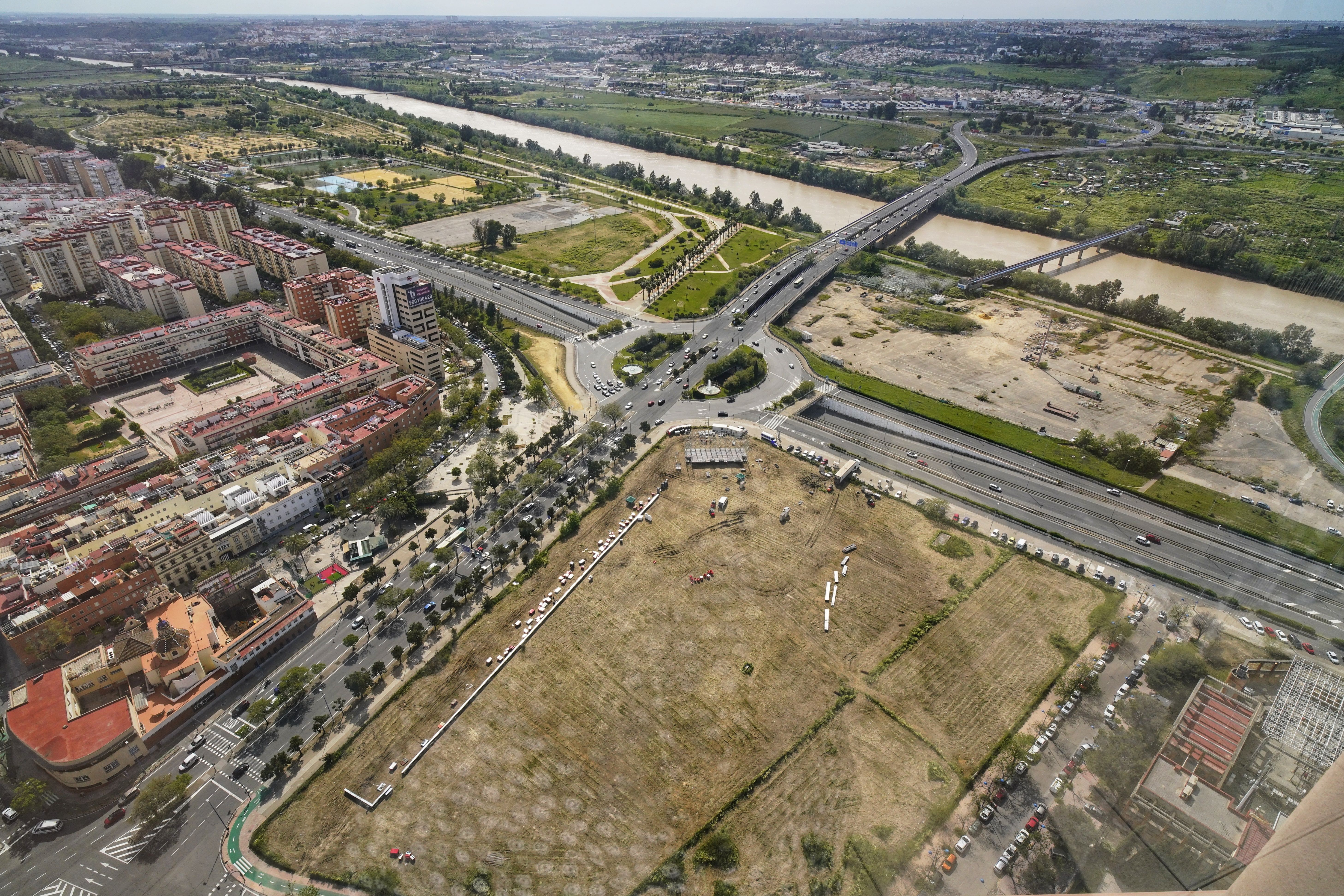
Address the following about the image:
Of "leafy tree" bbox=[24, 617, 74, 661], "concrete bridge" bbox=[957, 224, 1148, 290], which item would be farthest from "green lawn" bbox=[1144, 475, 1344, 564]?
"leafy tree" bbox=[24, 617, 74, 661]

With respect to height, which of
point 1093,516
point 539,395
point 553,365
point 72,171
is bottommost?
point 1093,516

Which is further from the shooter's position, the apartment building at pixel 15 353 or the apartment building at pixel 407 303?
the apartment building at pixel 407 303

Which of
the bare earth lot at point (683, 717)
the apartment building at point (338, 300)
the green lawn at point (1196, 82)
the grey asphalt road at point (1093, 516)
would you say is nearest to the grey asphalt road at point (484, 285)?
the apartment building at point (338, 300)

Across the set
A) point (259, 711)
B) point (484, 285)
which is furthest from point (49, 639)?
point (484, 285)

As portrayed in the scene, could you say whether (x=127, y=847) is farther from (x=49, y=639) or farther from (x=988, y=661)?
(x=988, y=661)

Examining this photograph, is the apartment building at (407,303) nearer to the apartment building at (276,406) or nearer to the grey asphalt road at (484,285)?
the apartment building at (276,406)

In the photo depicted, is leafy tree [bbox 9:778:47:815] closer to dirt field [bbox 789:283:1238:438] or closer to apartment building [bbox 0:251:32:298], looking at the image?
dirt field [bbox 789:283:1238:438]
